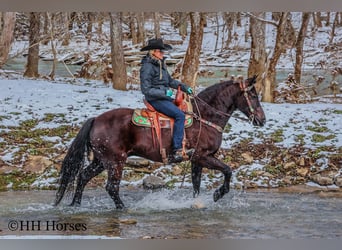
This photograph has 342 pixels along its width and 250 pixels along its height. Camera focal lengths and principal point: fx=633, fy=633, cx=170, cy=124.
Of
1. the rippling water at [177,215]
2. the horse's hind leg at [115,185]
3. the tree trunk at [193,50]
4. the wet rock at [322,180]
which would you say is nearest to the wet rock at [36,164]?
the rippling water at [177,215]

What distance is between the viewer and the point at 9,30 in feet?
22.2

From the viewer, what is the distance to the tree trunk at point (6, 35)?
6676mm

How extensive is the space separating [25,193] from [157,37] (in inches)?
83.6

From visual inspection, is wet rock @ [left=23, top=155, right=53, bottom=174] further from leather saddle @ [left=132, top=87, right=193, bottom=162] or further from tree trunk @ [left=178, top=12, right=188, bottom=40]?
tree trunk @ [left=178, top=12, right=188, bottom=40]

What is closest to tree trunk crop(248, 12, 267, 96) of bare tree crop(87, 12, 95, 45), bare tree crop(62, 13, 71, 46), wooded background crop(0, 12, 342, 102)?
wooded background crop(0, 12, 342, 102)

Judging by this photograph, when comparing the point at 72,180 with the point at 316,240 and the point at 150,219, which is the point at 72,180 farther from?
the point at 316,240

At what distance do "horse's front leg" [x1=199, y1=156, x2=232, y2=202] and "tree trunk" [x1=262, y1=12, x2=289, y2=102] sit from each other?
864 mm

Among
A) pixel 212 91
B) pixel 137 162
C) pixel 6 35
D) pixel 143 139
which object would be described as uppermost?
pixel 6 35

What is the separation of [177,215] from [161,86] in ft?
4.33

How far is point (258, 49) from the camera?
6766 millimetres

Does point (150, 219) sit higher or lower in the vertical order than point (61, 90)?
lower

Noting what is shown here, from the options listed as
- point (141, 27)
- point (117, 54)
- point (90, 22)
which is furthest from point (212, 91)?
point (90, 22)

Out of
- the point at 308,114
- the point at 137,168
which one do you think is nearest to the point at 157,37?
the point at 137,168

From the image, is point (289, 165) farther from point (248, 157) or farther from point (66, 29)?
point (66, 29)
